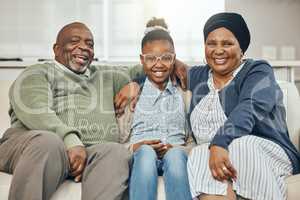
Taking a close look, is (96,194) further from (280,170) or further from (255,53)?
(255,53)

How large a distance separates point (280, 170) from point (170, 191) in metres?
0.41

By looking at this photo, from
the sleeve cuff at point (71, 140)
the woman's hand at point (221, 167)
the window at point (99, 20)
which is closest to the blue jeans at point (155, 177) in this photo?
the woman's hand at point (221, 167)

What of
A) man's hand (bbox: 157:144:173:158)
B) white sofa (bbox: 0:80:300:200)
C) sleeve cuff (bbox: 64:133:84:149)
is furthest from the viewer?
man's hand (bbox: 157:144:173:158)

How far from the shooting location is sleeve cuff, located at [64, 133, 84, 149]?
1.60m

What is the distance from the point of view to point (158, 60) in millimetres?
1889

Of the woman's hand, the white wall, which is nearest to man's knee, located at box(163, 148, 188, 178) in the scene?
the woman's hand

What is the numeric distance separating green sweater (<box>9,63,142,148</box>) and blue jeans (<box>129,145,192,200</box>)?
0.31 meters

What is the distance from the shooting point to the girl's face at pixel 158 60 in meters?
1.89

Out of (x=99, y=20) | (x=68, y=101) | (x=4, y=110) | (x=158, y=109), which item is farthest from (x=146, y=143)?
(x=99, y=20)

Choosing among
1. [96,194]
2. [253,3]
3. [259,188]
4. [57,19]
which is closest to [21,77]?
[96,194]

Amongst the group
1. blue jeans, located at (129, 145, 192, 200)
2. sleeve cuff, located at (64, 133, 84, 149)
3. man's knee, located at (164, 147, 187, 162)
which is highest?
sleeve cuff, located at (64, 133, 84, 149)

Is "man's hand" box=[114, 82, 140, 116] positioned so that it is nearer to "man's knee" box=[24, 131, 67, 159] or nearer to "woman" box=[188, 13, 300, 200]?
"woman" box=[188, 13, 300, 200]

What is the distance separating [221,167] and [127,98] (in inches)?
27.5

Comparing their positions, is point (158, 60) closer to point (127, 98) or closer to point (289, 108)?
point (127, 98)
